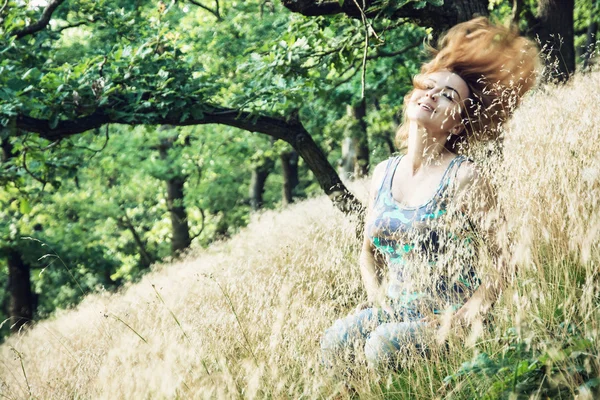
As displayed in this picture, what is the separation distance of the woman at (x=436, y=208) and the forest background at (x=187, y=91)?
0.74 meters

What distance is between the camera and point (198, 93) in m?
4.60

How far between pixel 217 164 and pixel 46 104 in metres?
12.1

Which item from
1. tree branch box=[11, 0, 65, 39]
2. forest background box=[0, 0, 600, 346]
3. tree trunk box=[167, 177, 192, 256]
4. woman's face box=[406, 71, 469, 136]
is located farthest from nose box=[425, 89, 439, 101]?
tree trunk box=[167, 177, 192, 256]

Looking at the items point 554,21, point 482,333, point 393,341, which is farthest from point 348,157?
point 482,333

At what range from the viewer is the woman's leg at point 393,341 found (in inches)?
76.5

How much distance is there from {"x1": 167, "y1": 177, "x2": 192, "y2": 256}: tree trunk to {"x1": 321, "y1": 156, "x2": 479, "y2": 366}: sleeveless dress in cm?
1374

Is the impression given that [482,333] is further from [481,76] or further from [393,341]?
[481,76]

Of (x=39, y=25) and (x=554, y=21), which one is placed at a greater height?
(x=39, y=25)

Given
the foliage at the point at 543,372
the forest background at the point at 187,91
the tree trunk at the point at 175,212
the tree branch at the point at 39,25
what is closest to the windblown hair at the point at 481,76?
the forest background at the point at 187,91

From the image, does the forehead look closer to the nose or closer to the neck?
the nose

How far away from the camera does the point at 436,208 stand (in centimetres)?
234

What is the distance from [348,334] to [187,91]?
10.0 feet

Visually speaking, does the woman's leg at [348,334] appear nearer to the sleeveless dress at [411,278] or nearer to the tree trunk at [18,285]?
the sleeveless dress at [411,278]

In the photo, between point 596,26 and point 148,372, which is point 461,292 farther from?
point 596,26
